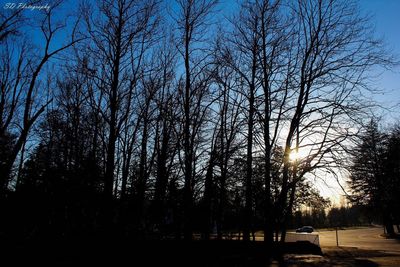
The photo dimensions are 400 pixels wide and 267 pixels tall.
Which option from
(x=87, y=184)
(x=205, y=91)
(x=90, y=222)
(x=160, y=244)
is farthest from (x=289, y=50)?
(x=90, y=222)

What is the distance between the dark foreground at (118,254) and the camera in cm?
1220

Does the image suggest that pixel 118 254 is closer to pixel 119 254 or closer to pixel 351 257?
pixel 119 254

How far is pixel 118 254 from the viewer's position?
13.2m

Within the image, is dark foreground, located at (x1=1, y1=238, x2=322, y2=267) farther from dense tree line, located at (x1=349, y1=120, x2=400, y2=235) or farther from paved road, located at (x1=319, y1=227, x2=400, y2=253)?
paved road, located at (x1=319, y1=227, x2=400, y2=253)

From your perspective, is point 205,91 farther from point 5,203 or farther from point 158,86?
point 5,203

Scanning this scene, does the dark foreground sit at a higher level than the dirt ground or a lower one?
higher

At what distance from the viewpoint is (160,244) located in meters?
15.4

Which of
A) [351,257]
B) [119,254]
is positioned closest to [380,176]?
[351,257]

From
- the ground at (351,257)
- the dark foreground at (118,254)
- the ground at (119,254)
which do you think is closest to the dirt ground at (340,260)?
the ground at (351,257)

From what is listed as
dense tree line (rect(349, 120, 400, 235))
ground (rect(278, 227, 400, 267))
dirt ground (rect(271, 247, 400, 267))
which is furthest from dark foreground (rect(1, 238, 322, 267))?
dense tree line (rect(349, 120, 400, 235))

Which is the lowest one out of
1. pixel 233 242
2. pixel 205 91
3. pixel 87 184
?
pixel 233 242

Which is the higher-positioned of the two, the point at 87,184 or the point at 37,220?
the point at 87,184

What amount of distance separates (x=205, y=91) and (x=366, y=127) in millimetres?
7280

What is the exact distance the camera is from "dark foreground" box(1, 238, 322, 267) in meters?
12.2
